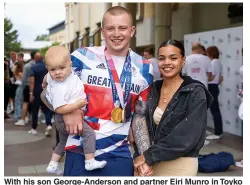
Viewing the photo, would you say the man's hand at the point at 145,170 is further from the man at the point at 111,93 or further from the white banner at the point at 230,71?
the white banner at the point at 230,71

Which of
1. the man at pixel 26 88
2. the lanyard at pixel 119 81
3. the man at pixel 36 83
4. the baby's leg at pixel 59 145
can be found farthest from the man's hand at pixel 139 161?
the man at pixel 26 88

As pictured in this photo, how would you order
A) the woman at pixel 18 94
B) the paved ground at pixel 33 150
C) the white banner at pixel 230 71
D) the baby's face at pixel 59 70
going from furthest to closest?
the woman at pixel 18 94 < the white banner at pixel 230 71 < the paved ground at pixel 33 150 < the baby's face at pixel 59 70

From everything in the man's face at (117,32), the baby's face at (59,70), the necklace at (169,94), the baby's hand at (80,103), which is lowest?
the baby's hand at (80,103)

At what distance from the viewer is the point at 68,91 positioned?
241 centimetres

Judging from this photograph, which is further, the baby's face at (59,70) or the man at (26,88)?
the man at (26,88)

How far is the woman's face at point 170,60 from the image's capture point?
2.47 m

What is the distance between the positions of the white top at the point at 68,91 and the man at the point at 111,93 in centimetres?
6

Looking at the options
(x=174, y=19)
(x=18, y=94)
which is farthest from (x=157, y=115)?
(x=174, y=19)

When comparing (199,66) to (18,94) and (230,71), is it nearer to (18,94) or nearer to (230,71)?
(230,71)

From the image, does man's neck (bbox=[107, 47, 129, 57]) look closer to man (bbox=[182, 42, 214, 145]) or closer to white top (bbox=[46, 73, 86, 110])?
white top (bbox=[46, 73, 86, 110])

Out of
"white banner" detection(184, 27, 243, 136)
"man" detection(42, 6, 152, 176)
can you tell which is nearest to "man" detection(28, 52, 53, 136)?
"white banner" detection(184, 27, 243, 136)

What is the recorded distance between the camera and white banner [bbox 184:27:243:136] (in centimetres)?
824

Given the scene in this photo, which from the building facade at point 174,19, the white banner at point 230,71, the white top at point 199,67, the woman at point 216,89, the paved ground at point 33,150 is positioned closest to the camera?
the paved ground at point 33,150

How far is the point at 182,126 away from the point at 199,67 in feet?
18.0
